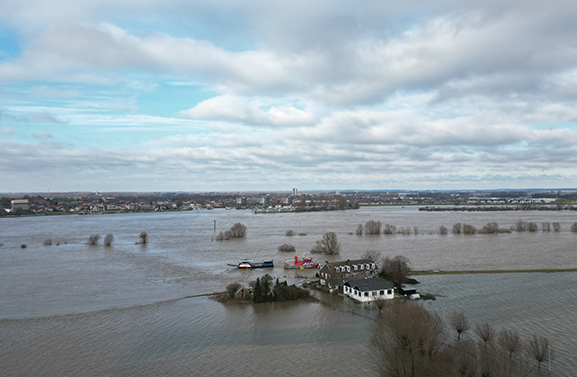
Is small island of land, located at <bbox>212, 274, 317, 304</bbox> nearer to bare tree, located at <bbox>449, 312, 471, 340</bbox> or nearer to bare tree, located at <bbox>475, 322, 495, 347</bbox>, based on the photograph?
bare tree, located at <bbox>449, 312, 471, 340</bbox>

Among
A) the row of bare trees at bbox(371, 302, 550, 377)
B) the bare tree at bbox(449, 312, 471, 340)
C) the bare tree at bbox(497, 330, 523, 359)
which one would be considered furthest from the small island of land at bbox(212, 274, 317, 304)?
the bare tree at bbox(497, 330, 523, 359)

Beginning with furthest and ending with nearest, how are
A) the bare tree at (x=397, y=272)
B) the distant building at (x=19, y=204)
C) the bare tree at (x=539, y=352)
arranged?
the distant building at (x=19, y=204) < the bare tree at (x=397, y=272) < the bare tree at (x=539, y=352)

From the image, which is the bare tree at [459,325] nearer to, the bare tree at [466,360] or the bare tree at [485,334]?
the bare tree at [485,334]

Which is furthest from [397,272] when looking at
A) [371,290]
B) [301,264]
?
[301,264]

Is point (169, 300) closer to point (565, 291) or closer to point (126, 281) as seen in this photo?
point (126, 281)

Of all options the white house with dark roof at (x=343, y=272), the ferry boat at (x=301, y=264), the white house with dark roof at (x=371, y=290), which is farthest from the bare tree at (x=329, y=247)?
the white house with dark roof at (x=371, y=290)

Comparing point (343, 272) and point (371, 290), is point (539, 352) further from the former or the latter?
point (343, 272)

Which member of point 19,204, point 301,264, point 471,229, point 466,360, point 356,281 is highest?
point 19,204
